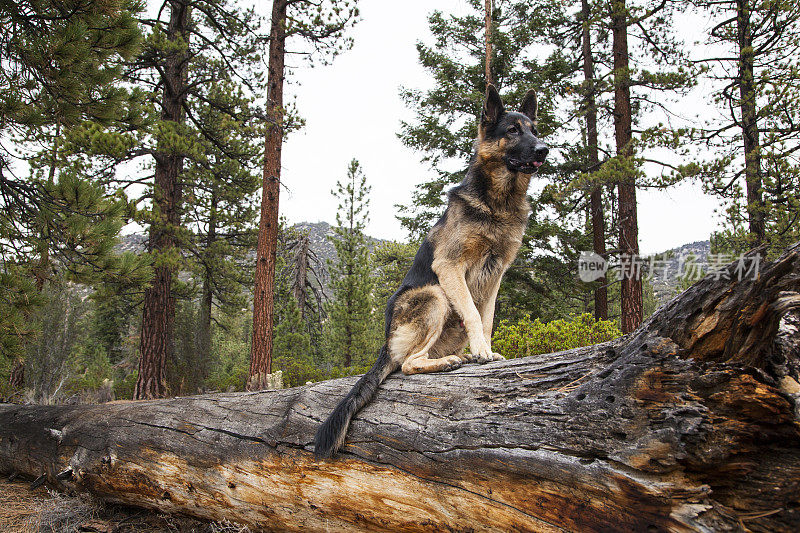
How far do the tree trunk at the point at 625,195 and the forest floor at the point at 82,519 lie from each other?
9.76 meters

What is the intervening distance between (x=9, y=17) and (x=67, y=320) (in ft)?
29.9

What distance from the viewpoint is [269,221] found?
945cm

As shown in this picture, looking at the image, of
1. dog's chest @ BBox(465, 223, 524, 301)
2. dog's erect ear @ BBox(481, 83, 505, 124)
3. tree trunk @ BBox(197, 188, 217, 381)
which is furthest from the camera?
tree trunk @ BBox(197, 188, 217, 381)

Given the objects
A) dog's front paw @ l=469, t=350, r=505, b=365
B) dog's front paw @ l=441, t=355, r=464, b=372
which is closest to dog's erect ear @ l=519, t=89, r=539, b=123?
dog's front paw @ l=469, t=350, r=505, b=365

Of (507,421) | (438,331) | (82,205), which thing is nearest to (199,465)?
(438,331)

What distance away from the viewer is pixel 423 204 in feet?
51.6

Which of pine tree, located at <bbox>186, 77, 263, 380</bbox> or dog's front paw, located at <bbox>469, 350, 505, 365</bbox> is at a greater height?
pine tree, located at <bbox>186, 77, 263, 380</bbox>

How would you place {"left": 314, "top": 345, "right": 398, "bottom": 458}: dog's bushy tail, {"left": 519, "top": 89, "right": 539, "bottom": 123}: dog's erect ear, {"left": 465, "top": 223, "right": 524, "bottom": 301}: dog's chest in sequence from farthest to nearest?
1. {"left": 519, "top": 89, "right": 539, "bottom": 123}: dog's erect ear
2. {"left": 465, "top": 223, "right": 524, "bottom": 301}: dog's chest
3. {"left": 314, "top": 345, "right": 398, "bottom": 458}: dog's bushy tail

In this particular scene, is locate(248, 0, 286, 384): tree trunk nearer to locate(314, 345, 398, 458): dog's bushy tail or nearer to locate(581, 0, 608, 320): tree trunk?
locate(314, 345, 398, 458): dog's bushy tail

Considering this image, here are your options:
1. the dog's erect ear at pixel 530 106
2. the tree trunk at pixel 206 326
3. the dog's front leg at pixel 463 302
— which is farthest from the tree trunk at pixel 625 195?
the tree trunk at pixel 206 326

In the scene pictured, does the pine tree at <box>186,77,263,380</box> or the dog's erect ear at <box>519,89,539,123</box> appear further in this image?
the pine tree at <box>186,77,263,380</box>

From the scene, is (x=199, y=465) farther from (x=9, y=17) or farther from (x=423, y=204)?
(x=423, y=204)

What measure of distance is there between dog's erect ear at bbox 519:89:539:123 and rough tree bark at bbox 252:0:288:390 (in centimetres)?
650

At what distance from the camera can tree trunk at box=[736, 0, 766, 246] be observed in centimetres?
975
